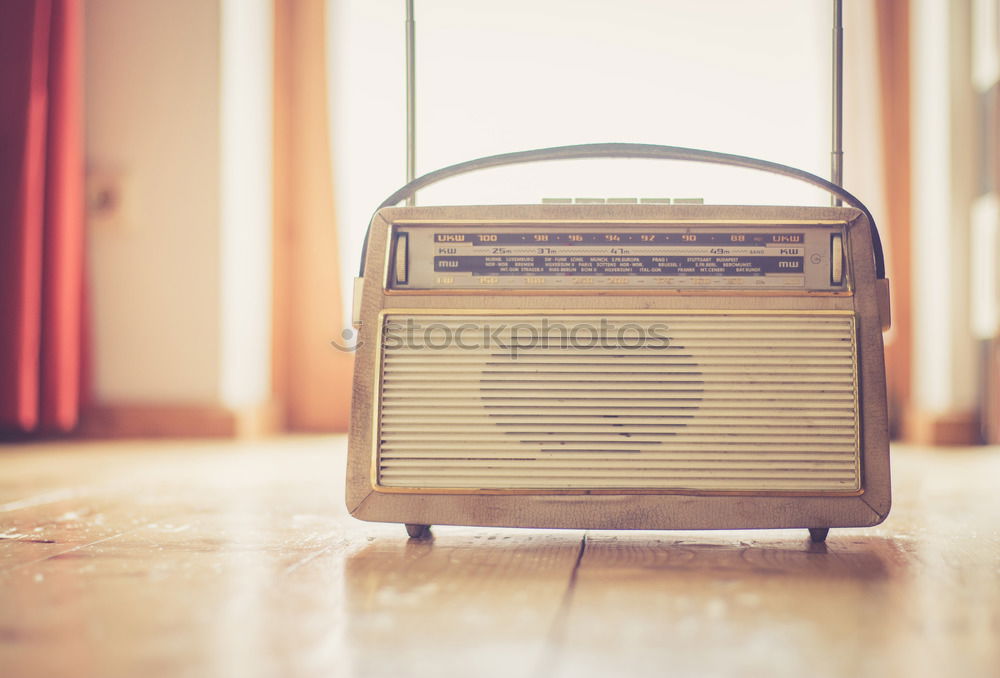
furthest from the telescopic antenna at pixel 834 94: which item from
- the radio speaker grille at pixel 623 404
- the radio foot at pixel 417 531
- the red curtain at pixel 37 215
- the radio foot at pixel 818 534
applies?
the red curtain at pixel 37 215

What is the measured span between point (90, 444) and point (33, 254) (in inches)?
21.5

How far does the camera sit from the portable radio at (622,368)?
2.20 ft

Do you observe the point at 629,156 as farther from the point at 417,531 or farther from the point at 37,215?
the point at 37,215

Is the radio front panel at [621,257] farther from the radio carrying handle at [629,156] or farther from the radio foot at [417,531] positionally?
the radio foot at [417,531]

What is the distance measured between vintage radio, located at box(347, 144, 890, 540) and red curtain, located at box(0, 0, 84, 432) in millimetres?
1777

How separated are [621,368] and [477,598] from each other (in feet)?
0.83

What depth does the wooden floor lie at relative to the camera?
1.32 feet

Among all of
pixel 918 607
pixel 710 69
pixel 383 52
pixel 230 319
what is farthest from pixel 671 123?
pixel 918 607

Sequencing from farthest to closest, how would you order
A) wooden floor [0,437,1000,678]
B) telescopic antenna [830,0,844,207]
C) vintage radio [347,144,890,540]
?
telescopic antenna [830,0,844,207] → vintage radio [347,144,890,540] → wooden floor [0,437,1000,678]

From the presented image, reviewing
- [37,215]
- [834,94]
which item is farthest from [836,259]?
[37,215]

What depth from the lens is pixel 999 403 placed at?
212 cm

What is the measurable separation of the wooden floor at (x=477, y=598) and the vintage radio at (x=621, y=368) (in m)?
0.05

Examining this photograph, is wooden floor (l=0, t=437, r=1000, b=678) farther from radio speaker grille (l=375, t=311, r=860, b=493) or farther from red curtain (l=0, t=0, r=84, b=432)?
red curtain (l=0, t=0, r=84, b=432)

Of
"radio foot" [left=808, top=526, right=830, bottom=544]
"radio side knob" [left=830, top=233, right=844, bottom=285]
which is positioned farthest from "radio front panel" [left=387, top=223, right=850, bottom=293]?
"radio foot" [left=808, top=526, right=830, bottom=544]
